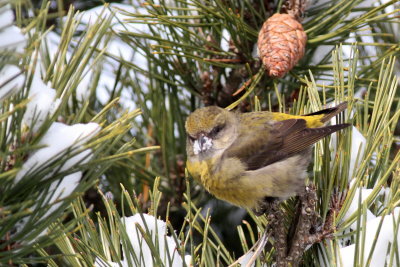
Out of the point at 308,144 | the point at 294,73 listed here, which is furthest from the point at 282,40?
the point at 308,144

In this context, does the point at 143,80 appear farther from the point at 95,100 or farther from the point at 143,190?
the point at 143,190

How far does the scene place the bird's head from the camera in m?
2.74

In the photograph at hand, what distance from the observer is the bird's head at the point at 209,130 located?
108 inches

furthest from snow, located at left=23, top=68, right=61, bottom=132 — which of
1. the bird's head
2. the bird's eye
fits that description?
the bird's eye

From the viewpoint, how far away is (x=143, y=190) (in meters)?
3.02

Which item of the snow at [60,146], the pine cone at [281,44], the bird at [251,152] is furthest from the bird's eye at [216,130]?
the snow at [60,146]

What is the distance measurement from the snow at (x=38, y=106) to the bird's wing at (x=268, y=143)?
1.30m

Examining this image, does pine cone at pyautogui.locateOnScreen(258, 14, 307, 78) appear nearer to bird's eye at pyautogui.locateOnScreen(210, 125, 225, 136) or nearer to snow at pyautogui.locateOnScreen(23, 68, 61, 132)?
bird's eye at pyautogui.locateOnScreen(210, 125, 225, 136)

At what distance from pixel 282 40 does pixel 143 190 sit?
1159 millimetres

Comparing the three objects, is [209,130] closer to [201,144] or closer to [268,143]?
[201,144]

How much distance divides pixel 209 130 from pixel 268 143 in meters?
0.30

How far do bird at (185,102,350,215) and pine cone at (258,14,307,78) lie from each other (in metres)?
0.24

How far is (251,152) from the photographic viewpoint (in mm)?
2773

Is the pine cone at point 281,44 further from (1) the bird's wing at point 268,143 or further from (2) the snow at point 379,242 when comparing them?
(2) the snow at point 379,242
